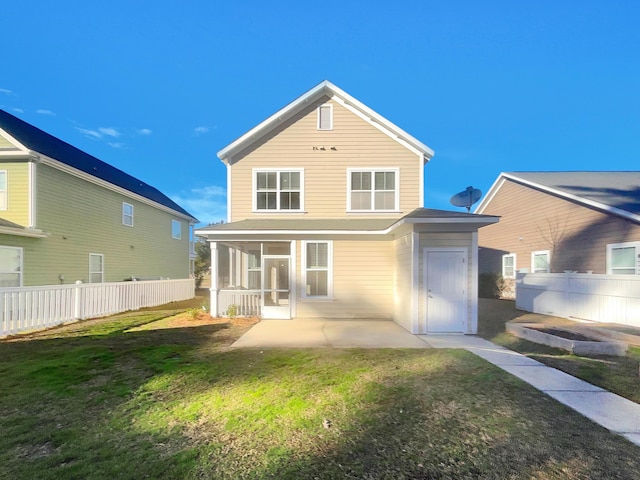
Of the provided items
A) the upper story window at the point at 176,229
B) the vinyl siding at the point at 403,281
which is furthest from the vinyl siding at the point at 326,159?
the upper story window at the point at 176,229

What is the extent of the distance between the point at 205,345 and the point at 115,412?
3.38 metres

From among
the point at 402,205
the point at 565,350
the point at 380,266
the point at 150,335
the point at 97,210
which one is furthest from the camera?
the point at 97,210

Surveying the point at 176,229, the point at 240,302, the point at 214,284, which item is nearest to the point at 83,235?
the point at 214,284

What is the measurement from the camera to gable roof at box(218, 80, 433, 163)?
1157 centimetres

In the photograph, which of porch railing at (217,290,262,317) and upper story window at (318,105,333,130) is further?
upper story window at (318,105,333,130)

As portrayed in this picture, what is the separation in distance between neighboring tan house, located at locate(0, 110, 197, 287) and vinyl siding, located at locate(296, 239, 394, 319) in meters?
9.79

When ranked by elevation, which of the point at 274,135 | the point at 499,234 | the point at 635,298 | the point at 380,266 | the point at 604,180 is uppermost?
the point at 274,135

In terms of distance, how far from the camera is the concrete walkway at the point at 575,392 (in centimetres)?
366

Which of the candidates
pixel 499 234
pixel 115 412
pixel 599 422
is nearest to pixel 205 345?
pixel 115 412

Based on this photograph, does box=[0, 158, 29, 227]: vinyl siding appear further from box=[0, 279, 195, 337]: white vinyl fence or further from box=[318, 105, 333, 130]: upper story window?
box=[318, 105, 333, 130]: upper story window

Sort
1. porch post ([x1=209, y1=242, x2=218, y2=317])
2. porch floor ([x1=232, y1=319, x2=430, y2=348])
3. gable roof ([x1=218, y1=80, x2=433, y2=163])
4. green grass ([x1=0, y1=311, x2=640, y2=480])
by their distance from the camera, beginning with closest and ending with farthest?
green grass ([x1=0, y1=311, x2=640, y2=480]) → porch floor ([x1=232, y1=319, x2=430, y2=348]) → porch post ([x1=209, y1=242, x2=218, y2=317]) → gable roof ([x1=218, y1=80, x2=433, y2=163])

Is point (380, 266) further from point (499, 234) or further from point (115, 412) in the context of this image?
point (499, 234)

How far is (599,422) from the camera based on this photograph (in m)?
3.65

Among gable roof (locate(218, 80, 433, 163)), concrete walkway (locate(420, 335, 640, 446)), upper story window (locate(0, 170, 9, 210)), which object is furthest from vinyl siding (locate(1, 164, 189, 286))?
concrete walkway (locate(420, 335, 640, 446))
